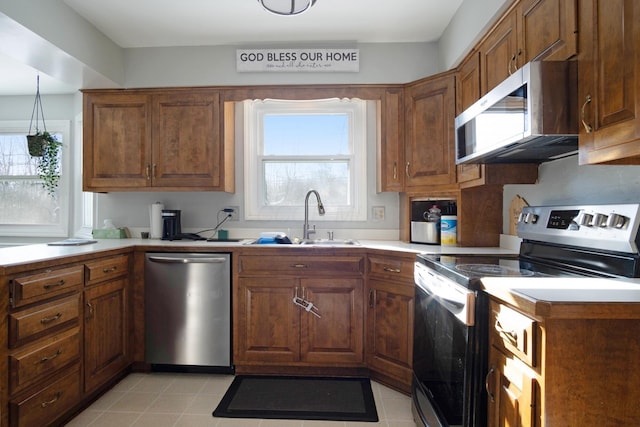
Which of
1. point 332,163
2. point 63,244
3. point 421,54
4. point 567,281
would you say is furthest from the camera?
point 332,163

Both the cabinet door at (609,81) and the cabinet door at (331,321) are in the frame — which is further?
the cabinet door at (331,321)

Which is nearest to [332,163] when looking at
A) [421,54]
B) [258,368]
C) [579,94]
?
[421,54]

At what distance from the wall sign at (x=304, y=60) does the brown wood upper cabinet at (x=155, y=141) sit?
0.41m

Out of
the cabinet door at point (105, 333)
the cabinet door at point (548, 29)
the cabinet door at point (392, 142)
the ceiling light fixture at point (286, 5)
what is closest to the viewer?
the cabinet door at point (548, 29)

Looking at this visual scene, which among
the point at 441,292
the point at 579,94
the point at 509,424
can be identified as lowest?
the point at 509,424

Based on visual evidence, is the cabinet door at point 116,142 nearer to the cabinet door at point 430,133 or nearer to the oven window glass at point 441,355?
the cabinet door at point 430,133

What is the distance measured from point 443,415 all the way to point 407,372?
728 mm

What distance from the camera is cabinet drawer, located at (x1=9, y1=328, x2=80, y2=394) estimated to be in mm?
1556

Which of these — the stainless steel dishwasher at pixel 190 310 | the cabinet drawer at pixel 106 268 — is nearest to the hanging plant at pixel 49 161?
the cabinet drawer at pixel 106 268

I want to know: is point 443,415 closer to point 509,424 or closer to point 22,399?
point 509,424

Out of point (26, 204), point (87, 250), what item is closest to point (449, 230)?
point (87, 250)

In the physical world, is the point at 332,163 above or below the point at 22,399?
above

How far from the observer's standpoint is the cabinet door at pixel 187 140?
2.73 metres

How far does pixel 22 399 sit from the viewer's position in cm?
158
